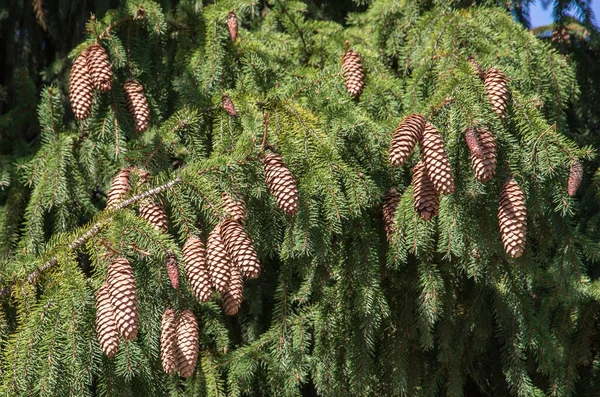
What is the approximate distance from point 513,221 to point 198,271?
3.22 feet

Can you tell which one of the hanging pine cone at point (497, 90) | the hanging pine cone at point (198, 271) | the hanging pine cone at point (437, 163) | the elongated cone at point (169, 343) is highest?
the hanging pine cone at point (497, 90)

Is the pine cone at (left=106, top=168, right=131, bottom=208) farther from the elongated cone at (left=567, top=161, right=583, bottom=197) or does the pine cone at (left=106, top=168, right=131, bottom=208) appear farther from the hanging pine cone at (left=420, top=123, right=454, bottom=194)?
the elongated cone at (left=567, top=161, right=583, bottom=197)

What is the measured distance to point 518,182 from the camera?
254cm

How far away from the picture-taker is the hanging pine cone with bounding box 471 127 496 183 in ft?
7.30

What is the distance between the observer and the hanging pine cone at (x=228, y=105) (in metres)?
2.75

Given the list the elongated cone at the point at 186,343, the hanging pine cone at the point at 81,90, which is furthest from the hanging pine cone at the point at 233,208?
the hanging pine cone at the point at 81,90

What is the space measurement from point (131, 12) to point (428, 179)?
1.51 metres

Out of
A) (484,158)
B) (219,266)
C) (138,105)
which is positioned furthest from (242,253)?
(138,105)

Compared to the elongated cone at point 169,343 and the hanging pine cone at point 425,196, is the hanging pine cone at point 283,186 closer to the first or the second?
the hanging pine cone at point 425,196

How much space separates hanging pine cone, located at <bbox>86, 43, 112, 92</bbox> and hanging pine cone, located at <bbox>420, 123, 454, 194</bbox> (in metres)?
1.24

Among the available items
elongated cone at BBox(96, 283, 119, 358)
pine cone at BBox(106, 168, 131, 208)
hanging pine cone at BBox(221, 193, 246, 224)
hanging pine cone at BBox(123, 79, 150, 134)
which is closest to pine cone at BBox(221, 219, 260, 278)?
hanging pine cone at BBox(221, 193, 246, 224)

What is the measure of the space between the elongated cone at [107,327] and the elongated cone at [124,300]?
0.04m

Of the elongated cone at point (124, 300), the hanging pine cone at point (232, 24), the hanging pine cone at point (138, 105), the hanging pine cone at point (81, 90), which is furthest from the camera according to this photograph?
the hanging pine cone at point (232, 24)

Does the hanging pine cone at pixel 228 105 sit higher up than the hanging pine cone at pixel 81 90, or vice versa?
the hanging pine cone at pixel 228 105
